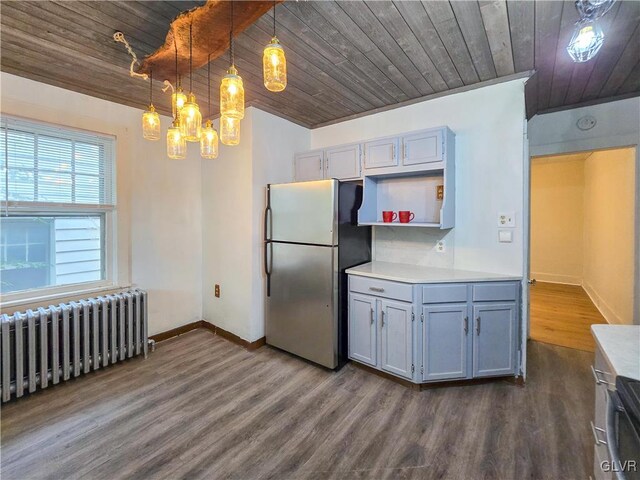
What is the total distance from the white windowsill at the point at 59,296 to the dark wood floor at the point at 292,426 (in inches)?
27.8

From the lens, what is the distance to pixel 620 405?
3.03 ft

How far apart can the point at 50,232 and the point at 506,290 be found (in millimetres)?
3908

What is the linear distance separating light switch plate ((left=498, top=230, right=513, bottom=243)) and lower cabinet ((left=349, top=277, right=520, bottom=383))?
36cm

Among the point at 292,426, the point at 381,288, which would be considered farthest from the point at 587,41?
the point at 292,426

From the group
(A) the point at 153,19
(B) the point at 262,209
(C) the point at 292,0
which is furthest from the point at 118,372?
(C) the point at 292,0

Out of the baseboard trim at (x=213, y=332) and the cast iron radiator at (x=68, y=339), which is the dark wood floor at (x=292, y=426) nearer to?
the cast iron radiator at (x=68, y=339)

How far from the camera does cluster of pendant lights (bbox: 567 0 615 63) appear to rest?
145 cm

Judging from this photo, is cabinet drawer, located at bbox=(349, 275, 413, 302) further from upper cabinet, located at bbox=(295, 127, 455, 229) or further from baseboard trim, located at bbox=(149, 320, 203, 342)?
baseboard trim, located at bbox=(149, 320, 203, 342)

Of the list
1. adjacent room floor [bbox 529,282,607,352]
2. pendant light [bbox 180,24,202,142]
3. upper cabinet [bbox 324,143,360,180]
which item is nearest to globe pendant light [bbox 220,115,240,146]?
pendant light [bbox 180,24,202,142]

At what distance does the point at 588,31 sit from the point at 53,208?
387 centimetres

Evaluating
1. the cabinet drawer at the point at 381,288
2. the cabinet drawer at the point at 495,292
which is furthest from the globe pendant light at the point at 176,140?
the cabinet drawer at the point at 495,292

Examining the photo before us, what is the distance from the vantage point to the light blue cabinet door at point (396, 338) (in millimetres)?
2377

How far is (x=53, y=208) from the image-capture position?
2518mm

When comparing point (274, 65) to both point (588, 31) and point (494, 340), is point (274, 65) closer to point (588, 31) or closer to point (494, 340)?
point (588, 31)
